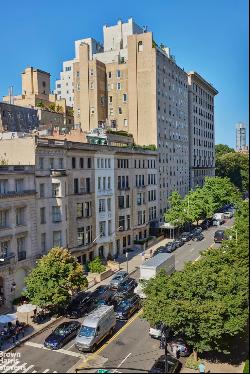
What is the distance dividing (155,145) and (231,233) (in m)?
38.5

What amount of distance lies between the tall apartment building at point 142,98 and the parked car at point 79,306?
4720 cm

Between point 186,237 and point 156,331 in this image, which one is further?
point 186,237

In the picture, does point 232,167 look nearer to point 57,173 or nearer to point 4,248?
point 57,173

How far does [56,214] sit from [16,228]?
8.44m

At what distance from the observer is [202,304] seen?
31.6 meters

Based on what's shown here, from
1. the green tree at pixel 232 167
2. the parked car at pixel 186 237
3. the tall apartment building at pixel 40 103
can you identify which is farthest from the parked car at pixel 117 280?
the green tree at pixel 232 167

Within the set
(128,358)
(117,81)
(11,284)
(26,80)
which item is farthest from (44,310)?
(26,80)

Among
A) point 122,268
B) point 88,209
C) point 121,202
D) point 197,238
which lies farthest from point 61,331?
point 197,238

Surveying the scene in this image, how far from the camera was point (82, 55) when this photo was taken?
102250 millimetres

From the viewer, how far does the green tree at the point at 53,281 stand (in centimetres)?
4166

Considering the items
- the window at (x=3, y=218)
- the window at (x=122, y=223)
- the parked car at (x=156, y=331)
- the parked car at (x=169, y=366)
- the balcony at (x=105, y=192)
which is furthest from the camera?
the window at (x=122, y=223)

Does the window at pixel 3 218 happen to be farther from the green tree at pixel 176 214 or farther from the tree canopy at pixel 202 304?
the green tree at pixel 176 214

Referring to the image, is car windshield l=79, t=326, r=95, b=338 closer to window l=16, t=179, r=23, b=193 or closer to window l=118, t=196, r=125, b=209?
window l=16, t=179, r=23, b=193

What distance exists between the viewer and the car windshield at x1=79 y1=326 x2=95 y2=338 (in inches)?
1407
